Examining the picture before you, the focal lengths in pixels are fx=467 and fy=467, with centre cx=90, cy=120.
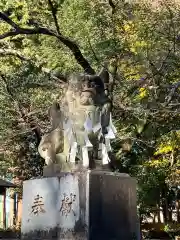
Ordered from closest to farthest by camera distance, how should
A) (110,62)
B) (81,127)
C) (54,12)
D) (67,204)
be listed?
(67,204) < (81,127) < (110,62) < (54,12)

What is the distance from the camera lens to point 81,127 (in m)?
7.36

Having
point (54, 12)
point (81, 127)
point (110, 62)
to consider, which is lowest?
point (81, 127)

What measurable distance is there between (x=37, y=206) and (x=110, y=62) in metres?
6.76

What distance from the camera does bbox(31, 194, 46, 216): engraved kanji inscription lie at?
7326mm

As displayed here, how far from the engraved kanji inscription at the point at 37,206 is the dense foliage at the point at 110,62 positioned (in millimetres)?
4822

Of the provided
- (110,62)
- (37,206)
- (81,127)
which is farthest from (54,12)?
(37,206)

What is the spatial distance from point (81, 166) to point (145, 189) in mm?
10547

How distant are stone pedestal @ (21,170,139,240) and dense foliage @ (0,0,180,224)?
485 centimetres

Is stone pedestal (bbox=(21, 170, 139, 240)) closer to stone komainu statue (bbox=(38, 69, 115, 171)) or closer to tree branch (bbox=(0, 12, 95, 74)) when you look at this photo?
stone komainu statue (bbox=(38, 69, 115, 171))

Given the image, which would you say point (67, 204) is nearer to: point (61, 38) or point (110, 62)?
point (110, 62)

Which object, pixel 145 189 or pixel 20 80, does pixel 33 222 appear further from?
pixel 145 189

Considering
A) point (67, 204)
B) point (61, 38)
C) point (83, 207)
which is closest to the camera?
point (83, 207)

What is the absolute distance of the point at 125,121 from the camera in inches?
579

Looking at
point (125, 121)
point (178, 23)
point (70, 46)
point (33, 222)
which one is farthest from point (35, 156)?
point (33, 222)
